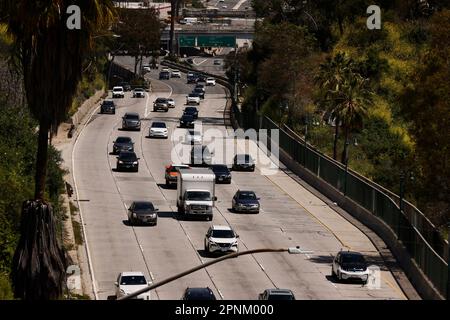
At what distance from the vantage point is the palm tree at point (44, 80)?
48.7 metres

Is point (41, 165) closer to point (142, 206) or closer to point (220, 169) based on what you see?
point (142, 206)

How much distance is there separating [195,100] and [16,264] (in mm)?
100763

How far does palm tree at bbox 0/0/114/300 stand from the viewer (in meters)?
48.7

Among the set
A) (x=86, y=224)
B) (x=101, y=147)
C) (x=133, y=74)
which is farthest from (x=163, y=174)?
(x=133, y=74)

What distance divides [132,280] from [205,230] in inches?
745

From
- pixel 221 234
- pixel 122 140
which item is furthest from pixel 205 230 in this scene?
pixel 122 140

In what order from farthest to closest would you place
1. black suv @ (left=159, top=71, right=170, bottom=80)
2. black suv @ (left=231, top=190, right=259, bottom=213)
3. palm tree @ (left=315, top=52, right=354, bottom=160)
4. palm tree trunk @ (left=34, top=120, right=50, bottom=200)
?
1. black suv @ (left=159, top=71, right=170, bottom=80)
2. palm tree @ (left=315, top=52, right=354, bottom=160)
3. black suv @ (left=231, top=190, right=259, bottom=213)
4. palm tree trunk @ (left=34, top=120, right=50, bottom=200)

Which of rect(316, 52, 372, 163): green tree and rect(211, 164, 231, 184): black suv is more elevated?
rect(316, 52, 372, 163): green tree

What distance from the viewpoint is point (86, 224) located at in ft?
249

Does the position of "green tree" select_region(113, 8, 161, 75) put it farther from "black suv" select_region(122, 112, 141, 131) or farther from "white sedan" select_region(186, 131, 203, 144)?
"white sedan" select_region(186, 131, 203, 144)

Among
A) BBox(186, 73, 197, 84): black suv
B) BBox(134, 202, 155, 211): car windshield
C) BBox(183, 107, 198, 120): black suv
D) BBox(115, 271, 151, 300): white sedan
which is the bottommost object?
BBox(186, 73, 197, 84): black suv

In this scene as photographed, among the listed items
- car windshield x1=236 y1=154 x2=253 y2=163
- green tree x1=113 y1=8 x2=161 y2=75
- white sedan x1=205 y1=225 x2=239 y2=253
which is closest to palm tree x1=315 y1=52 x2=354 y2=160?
car windshield x1=236 y1=154 x2=253 y2=163

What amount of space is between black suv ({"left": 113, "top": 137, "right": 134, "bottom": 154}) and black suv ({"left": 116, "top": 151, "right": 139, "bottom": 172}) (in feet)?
21.0

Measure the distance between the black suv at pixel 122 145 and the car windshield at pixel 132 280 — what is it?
157ft
